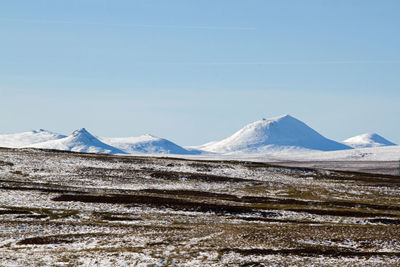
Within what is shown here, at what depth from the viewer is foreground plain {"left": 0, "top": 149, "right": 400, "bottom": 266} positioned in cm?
3762

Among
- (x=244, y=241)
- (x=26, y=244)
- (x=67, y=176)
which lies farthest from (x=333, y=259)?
(x=67, y=176)

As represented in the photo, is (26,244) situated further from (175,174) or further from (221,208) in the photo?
(175,174)

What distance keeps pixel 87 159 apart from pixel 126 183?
1046 inches

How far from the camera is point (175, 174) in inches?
3944

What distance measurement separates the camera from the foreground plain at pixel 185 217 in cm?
3762

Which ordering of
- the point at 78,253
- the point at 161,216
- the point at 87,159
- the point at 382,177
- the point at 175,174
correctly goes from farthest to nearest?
the point at 382,177 → the point at 87,159 → the point at 175,174 → the point at 161,216 → the point at 78,253

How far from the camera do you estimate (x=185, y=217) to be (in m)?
56.3

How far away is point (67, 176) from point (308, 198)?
1648 inches

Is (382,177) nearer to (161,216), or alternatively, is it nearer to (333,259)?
(161,216)

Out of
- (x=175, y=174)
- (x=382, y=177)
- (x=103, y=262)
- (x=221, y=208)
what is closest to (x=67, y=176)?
(x=175, y=174)

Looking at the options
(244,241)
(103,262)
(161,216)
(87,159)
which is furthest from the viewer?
(87,159)

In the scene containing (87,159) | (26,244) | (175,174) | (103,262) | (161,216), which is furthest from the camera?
(87,159)

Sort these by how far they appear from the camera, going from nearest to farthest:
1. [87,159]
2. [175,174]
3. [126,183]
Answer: [126,183]
[175,174]
[87,159]

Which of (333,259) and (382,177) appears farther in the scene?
(382,177)
